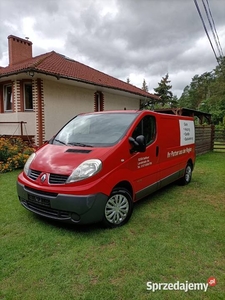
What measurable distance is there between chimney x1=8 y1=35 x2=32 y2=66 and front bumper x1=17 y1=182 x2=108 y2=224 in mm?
14332

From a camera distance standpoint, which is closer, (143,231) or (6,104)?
(143,231)

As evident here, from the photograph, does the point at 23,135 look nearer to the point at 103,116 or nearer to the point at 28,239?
the point at 103,116

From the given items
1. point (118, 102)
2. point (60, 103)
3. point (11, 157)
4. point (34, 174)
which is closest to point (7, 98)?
point (60, 103)

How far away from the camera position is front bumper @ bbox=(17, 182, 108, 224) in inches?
113

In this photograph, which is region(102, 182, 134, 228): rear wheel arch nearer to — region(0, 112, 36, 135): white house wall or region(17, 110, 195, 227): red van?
region(17, 110, 195, 227): red van

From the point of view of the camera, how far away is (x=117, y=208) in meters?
3.34

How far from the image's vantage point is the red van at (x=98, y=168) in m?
2.96

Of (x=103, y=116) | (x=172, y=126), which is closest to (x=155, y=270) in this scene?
(x=103, y=116)

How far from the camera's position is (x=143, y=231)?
3260mm

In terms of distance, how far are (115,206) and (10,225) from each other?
→ 1.77m

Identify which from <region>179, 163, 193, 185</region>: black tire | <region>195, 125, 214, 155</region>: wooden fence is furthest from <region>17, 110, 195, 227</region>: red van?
<region>195, 125, 214, 155</region>: wooden fence

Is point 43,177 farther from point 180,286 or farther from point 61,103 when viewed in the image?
point 61,103

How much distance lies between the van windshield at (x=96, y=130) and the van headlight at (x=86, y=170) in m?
0.49

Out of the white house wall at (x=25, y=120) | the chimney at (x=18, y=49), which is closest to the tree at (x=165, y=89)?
the chimney at (x=18, y=49)
